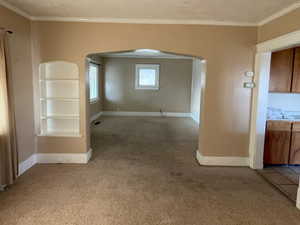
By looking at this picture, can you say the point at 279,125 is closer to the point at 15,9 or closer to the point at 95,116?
the point at 15,9

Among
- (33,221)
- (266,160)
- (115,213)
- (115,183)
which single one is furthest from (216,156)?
(33,221)

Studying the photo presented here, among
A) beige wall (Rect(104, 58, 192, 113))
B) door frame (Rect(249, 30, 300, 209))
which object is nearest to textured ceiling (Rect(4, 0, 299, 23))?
door frame (Rect(249, 30, 300, 209))

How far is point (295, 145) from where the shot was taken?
12.2ft

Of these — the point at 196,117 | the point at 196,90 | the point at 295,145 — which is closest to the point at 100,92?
the point at 196,90

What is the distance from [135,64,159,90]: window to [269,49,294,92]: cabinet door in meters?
5.53

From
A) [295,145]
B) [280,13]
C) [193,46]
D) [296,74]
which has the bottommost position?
[295,145]

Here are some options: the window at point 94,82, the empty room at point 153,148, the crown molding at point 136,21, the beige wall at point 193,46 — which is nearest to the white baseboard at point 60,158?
the empty room at point 153,148

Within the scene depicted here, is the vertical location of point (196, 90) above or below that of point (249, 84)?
below

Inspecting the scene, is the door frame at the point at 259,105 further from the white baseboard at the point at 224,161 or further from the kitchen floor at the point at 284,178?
the kitchen floor at the point at 284,178

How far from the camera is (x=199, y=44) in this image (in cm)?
365

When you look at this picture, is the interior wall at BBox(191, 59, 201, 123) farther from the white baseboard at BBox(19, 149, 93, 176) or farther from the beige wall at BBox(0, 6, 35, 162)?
the beige wall at BBox(0, 6, 35, 162)

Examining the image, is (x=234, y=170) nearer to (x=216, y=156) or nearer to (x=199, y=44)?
(x=216, y=156)

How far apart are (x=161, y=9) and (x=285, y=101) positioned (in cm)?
284

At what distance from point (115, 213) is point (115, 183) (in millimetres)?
732
